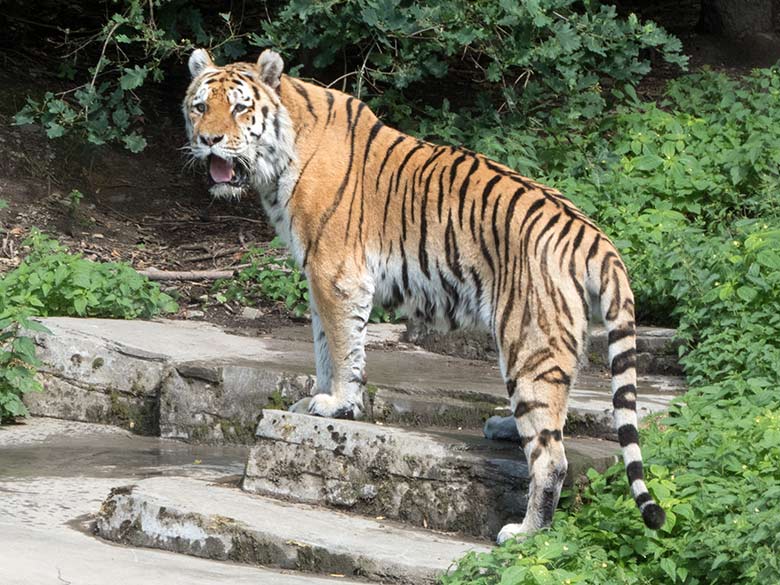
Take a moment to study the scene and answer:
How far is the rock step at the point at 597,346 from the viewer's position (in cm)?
713

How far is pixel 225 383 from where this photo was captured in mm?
6934

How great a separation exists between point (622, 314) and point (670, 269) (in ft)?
8.59

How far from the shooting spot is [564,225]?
204 inches

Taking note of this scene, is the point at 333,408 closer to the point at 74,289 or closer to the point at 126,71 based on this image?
the point at 74,289

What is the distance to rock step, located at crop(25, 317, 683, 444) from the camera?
629cm

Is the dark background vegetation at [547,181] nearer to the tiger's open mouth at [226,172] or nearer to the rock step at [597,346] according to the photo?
the rock step at [597,346]

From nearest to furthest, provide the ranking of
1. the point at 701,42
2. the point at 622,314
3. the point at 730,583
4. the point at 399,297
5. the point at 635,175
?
the point at 730,583 → the point at 622,314 → the point at 399,297 → the point at 635,175 → the point at 701,42

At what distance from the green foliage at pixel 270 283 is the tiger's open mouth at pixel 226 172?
281 cm

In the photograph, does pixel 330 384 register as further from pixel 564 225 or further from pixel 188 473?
pixel 564 225

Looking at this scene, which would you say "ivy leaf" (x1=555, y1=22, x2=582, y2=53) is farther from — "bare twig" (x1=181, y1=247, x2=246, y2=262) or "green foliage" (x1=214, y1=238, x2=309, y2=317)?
"bare twig" (x1=181, y1=247, x2=246, y2=262)

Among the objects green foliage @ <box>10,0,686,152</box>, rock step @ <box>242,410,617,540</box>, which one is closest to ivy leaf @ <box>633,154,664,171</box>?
green foliage @ <box>10,0,686,152</box>

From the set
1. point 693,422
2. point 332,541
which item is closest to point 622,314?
point 693,422

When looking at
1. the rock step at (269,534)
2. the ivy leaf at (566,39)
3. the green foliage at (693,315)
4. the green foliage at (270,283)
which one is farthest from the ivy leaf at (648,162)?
the rock step at (269,534)

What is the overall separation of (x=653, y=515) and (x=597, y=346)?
9.72 feet
